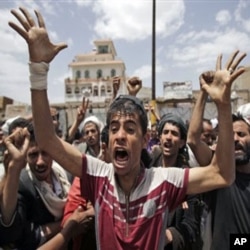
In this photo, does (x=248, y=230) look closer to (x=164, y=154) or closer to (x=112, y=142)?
(x=164, y=154)

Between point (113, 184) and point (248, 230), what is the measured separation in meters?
1.10

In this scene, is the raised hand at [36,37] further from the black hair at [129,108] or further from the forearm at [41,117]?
the black hair at [129,108]

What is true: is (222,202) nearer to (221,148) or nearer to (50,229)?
(221,148)

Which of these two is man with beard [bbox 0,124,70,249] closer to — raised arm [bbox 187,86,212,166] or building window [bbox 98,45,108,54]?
raised arm [bbox 187,86,212,166]

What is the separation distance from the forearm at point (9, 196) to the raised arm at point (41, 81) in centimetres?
29

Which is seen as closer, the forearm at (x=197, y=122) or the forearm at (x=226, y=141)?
the forearm at (x=226, y=141)

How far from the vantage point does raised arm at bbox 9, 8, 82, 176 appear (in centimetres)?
179

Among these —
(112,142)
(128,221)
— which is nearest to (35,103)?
(112,142)

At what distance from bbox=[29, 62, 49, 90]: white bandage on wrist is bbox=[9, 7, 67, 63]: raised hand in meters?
0.03

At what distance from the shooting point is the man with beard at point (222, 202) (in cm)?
232

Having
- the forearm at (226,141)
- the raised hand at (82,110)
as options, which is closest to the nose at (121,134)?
the forearm at (226,141)

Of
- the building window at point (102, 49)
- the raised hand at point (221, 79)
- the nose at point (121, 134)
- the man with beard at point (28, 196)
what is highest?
the building window at point (102, 49)

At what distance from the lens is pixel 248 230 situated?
7.69 feet

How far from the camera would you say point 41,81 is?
1817 millimetres
